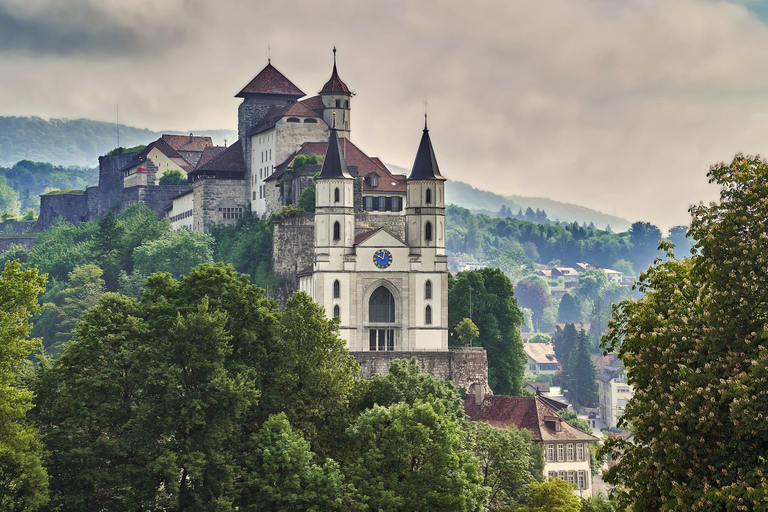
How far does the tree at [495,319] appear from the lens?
11188 centimetres

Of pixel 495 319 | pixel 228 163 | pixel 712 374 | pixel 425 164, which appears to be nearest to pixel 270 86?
pixel 228 163

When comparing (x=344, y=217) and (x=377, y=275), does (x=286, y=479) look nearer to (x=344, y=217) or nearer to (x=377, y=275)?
(x=377, y=275)

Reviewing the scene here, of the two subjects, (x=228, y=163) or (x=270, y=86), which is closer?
(x=228, y=163)

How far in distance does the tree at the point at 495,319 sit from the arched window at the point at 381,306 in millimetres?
12868

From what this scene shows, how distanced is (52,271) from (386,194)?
37.6 m

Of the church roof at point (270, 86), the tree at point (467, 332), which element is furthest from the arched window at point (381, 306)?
the church roof at point (270, 86)

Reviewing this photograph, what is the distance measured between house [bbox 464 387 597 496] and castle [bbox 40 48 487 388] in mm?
1802

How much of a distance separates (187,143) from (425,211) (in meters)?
62.3

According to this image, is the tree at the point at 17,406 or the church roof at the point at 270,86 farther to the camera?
the church roof at the point at 270,86

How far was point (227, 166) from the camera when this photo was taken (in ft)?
430

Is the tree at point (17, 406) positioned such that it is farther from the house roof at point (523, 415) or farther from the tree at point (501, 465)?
the house roof at point (523, 415)

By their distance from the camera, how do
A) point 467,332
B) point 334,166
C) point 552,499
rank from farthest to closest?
point 467,332 → point 334,166 → point 552,499

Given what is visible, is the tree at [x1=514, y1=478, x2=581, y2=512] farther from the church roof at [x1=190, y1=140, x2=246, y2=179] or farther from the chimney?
the church roof at [x1=190, y1=140, x2=246, y2=179]

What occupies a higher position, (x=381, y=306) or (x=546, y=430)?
(x=381, y=306)
